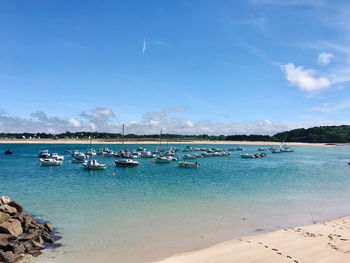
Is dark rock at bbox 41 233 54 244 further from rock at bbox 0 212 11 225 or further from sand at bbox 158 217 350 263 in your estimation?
sand at bbox 158 217 350 263

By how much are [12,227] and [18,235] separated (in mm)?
595

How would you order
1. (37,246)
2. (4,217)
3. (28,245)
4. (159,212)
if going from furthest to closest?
1. (159,212)
2. (4,217)
3. (37,246)
4. (28,245)

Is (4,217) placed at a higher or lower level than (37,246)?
higher

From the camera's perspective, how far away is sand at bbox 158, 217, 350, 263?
1344 centimetres

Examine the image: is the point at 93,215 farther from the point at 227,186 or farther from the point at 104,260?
the point at 227,186

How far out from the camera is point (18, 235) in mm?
16766

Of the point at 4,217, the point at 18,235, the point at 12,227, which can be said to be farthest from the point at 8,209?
the point at 18,235

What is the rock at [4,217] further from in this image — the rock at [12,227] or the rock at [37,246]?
the rock at [37,246]

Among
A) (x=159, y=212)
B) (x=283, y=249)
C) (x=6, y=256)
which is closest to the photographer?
(x=6, y=256)

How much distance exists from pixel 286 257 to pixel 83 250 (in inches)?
423

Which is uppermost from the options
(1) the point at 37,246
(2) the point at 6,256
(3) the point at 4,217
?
(3) the point at 4,217

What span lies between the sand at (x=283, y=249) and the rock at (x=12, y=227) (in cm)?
941

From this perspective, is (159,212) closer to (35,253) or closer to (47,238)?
(47,238)

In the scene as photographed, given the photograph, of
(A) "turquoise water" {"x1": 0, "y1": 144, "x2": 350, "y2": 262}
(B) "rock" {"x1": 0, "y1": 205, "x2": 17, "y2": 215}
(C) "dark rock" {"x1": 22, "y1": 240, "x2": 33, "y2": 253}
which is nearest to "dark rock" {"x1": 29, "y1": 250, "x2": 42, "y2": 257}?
(C) "dark rock" {"x1": 22, "y1": 240, "x2": 33, "y2": 253}
